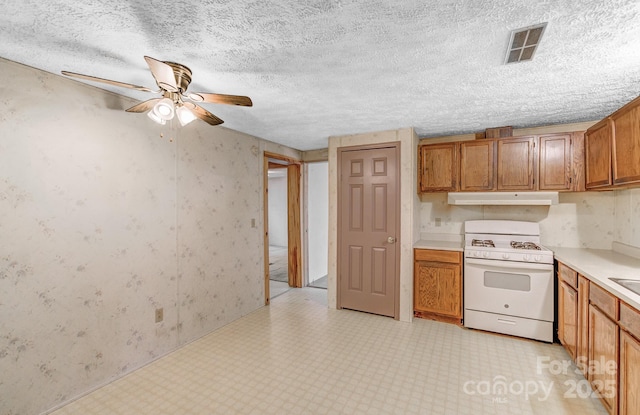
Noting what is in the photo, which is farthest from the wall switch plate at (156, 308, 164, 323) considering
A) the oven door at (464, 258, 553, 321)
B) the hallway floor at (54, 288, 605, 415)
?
the oven door at (464, 258, 553, 321)

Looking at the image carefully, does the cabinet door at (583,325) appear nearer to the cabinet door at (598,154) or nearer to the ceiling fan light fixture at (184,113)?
the cabinet door at (598,154)

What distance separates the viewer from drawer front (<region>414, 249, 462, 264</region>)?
3257 mm

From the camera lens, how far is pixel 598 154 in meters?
2.66

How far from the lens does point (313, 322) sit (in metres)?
3.44

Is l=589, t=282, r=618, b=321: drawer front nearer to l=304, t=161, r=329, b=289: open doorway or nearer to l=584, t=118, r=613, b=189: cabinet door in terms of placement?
l=584, t=118, r=613, b=189: cabinet door

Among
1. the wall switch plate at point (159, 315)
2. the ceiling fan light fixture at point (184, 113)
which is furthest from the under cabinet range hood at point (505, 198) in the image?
the wall switch plate at point (159, 315)

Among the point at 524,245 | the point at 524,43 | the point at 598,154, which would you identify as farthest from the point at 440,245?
the point at 524,43

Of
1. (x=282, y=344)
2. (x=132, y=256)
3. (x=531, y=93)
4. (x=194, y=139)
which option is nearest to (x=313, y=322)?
(x=282, y=344)

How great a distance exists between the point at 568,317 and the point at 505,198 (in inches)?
52.2

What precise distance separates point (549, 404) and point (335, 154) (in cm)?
309

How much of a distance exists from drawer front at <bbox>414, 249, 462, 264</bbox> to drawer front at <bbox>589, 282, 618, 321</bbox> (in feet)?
3.94

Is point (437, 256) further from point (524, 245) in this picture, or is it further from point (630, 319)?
point (630, 319)

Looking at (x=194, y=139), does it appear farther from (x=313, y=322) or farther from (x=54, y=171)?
(x=313, y=322)

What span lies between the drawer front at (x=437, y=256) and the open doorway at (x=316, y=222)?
1.82 metres
